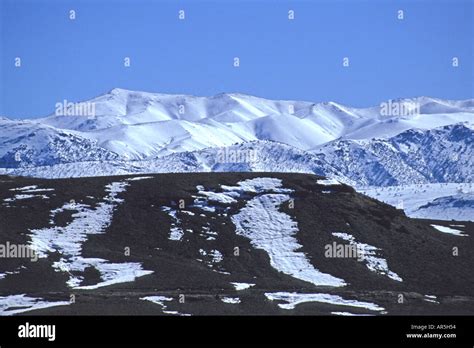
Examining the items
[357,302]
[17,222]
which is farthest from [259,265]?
[17,222]

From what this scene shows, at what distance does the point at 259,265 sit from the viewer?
10800 cm

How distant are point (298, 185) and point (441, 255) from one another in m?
25.8

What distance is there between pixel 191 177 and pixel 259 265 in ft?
121
